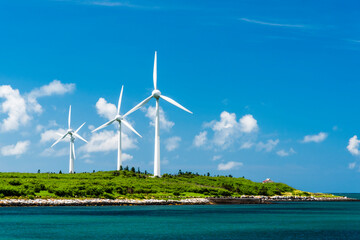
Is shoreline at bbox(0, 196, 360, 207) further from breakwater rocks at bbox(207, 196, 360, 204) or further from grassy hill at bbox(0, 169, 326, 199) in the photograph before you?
grassy hill at bbox(0, 169, 326, 199)

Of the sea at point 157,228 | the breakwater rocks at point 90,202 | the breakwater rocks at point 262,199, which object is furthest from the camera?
the breakwater rocks at point 262,199

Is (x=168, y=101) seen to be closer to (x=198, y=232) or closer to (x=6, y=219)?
(x=6, y=219)

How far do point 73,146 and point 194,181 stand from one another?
2159 inches

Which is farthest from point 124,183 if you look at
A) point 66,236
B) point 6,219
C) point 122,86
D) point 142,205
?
point 66,236

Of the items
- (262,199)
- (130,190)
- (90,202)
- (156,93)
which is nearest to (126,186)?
(130,190)

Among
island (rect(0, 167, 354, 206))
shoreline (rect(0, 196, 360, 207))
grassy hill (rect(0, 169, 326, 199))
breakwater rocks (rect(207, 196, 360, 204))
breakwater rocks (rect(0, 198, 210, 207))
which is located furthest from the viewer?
breakwater rocks (rect(207, 196, 360, 204))

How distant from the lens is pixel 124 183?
471 ft

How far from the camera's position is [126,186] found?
137m

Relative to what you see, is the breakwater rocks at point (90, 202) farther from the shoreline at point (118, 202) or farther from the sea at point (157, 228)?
the sea at point (157, 228)

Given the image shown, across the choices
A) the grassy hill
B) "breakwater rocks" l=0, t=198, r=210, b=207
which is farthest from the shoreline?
the grassy hill

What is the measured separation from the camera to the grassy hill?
12311 centimetres


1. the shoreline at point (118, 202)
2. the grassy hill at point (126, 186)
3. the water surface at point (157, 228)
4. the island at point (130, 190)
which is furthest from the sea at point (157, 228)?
the grassy hill at point (126, 186)

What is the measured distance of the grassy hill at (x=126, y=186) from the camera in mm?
123113

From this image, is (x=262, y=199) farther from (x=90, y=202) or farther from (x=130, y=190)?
(x=90, y=202)
